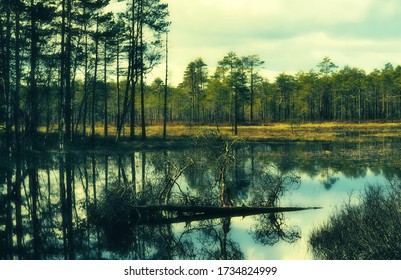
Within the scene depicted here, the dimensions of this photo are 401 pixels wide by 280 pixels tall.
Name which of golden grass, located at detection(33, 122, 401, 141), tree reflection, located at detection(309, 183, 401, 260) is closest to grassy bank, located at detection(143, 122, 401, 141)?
golden grass, located at detection(33, 122, 401, 141)

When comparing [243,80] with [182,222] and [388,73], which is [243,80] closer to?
[388,73]

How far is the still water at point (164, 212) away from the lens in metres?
→ 14.2

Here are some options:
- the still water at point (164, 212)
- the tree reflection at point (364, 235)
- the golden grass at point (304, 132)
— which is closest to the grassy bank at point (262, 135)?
the golden grass at point (304, 132)

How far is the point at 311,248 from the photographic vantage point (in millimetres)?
14398

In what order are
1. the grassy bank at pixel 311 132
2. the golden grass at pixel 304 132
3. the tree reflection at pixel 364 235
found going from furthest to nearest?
the golden grass at pixel 304 132
the grassy bank at pixel 311 132
the tree reflection at pixel 364 235

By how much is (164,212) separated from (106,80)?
3278 cm

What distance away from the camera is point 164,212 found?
18.3 metres

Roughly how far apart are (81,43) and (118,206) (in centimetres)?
3136

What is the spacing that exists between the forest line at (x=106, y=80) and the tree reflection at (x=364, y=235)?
2274 cm

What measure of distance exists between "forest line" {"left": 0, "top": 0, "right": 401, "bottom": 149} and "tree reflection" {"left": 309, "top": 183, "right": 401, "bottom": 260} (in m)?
22.7

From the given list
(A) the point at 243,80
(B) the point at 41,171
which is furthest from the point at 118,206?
(A) the point at 243,80

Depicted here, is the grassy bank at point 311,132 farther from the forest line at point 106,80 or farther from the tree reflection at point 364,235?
the tree reflection at point 364,235

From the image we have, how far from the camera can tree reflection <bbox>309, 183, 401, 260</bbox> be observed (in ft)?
37.4

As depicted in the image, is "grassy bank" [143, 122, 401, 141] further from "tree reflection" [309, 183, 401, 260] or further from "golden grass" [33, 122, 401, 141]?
"tree reflection" [309, 183, 401, 260]
